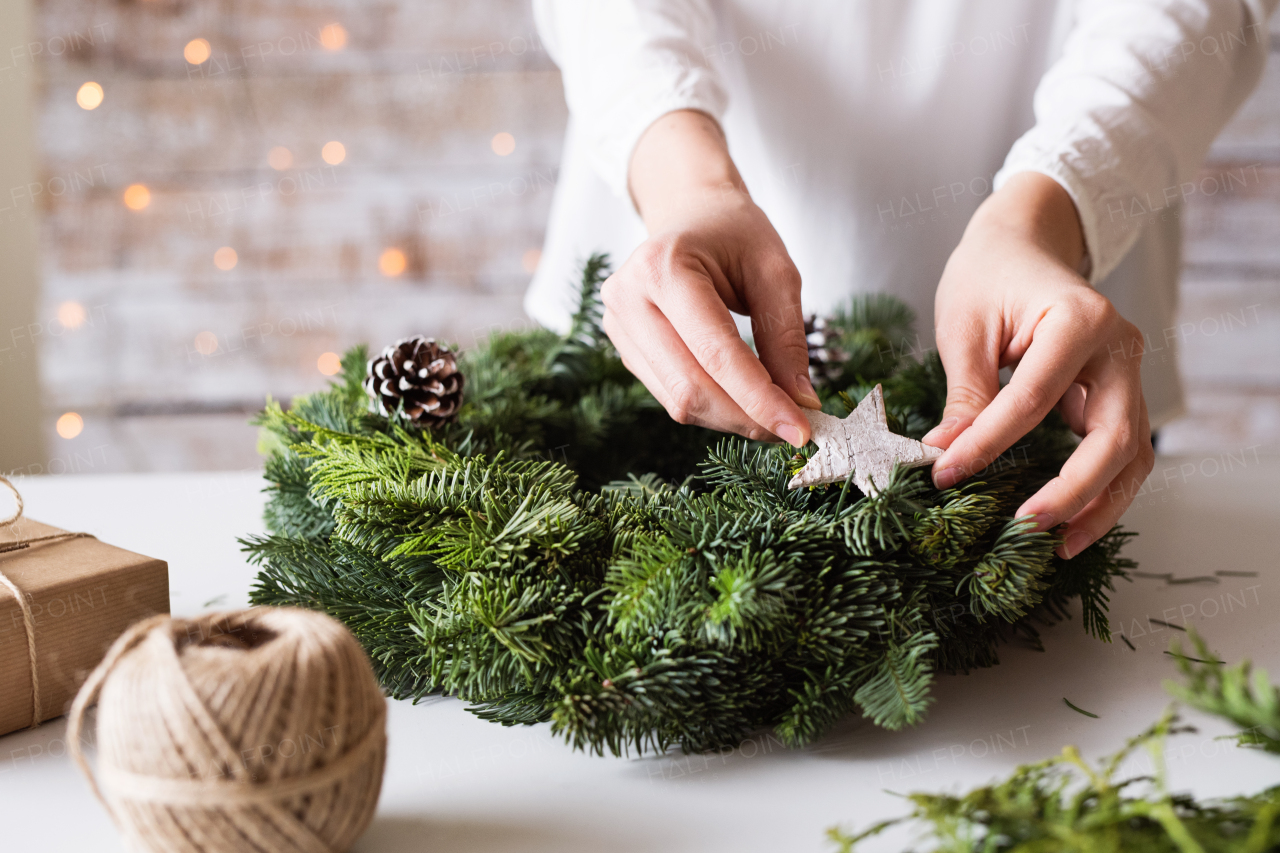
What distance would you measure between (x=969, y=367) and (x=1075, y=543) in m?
0.14

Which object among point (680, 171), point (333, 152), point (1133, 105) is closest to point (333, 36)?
point (333, 152)

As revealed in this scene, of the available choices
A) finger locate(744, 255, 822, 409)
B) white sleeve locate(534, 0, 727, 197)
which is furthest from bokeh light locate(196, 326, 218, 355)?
finger locate(744, 255, 822, 409)

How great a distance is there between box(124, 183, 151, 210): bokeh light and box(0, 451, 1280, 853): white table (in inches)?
59.2

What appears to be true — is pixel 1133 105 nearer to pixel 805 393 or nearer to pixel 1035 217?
pixel 1035 217

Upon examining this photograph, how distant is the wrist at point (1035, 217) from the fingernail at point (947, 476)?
24 cm

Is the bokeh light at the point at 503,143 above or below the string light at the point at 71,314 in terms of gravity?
above

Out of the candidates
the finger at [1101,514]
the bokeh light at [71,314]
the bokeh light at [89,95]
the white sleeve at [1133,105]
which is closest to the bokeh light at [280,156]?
the bokeh light at [89,95]

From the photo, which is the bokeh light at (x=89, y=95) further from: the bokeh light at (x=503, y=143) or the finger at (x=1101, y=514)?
the finger at (x=1101, y=514)

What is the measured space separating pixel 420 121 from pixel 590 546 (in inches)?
62.5

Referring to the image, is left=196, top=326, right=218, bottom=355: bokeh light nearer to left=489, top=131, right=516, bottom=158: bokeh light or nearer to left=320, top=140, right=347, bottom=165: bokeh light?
left=320, top=140, right=347, bottom=165: bokeh light

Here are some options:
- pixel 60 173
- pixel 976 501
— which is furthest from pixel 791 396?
pixel 60 173

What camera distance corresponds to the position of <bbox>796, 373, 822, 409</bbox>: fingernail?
62cm

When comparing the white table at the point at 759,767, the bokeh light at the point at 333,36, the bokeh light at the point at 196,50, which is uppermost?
the bokeh light at the point at 333,36

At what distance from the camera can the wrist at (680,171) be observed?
0.70 meters
